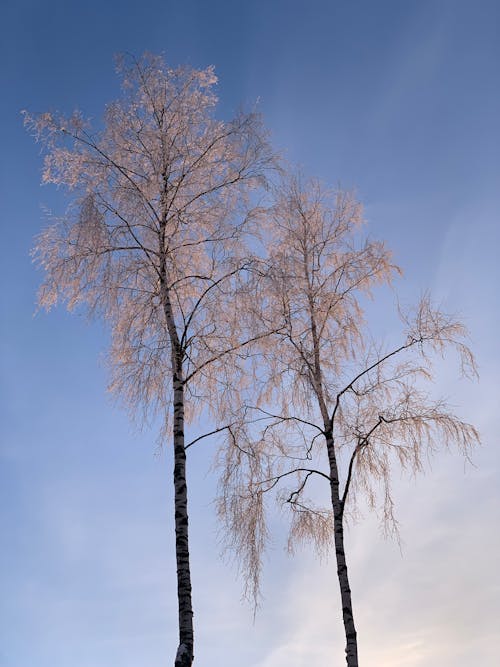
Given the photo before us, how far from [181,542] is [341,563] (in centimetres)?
375

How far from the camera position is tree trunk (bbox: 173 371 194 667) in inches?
410

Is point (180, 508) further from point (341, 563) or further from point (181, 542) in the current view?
point (341, 563)

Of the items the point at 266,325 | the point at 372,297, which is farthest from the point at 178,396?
the point at 372,297

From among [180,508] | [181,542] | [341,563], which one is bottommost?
[181,542]

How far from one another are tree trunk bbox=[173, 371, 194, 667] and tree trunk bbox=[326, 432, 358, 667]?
3.60m

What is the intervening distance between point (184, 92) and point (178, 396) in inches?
251

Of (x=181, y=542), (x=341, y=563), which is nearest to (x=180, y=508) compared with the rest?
(x=181, y=542)

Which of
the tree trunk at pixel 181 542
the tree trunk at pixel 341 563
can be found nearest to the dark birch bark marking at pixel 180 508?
the tree trunk at pixel 181 542

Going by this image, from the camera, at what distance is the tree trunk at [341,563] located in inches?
504

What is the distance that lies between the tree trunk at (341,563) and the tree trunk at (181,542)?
3.60 m

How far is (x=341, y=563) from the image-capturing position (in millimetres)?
13523

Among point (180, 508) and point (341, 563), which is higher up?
point (180, 508)

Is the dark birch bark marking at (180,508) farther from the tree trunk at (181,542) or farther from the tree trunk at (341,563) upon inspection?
the tree trunk at (341,563)

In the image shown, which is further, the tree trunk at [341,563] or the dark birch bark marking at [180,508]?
the tree trunk at [341,563]
